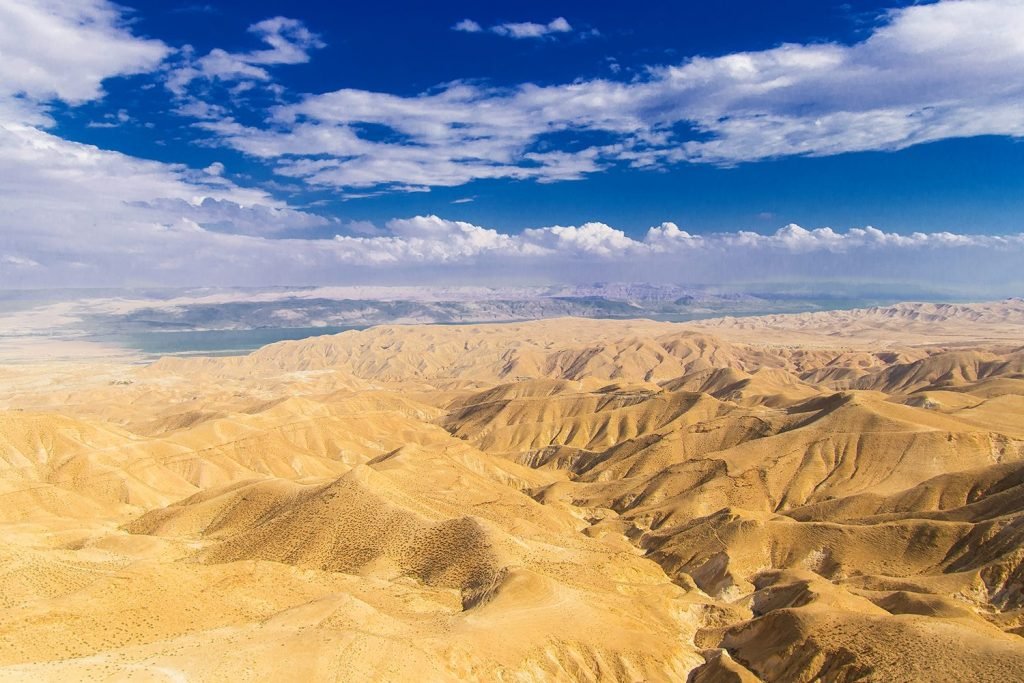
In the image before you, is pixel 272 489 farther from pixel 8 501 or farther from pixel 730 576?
pixel 730 576

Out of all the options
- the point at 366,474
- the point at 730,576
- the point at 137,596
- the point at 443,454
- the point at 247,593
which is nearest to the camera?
the point at 137,596

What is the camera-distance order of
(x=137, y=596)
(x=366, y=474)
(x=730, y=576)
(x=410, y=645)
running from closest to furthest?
(x=410, y=645)
(x=137, y=596)
(x=730, y=576)
(x=366, y=474)

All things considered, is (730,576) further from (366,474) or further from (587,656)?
(366,474)

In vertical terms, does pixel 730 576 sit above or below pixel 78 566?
below

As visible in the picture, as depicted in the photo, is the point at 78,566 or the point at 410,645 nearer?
the point at 410,645

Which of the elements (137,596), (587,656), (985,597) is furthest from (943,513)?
(137,596)

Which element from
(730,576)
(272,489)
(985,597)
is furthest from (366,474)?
(985,597)
